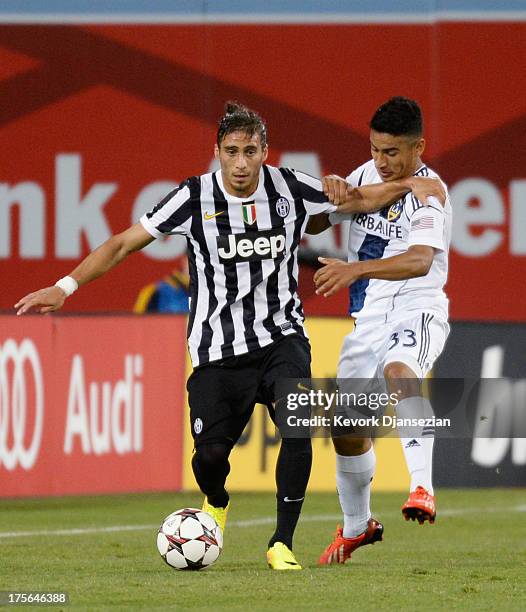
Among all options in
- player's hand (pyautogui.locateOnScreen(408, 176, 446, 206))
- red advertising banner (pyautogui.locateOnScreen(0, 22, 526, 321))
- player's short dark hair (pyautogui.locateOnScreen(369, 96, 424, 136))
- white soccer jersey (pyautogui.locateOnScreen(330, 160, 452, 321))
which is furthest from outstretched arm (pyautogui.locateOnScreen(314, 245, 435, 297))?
red advertising banner (pyautogui.locateOnScreen(0, 22, 526, 321))

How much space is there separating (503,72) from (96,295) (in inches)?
193

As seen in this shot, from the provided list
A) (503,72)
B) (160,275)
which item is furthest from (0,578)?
(503,72)

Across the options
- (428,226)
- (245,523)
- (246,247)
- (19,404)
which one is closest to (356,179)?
(428,226)

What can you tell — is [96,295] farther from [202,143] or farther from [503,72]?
[503,72]

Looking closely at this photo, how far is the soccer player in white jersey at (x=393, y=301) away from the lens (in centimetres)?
632

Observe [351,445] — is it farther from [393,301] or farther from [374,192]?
[374,192]

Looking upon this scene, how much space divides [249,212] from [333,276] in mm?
651


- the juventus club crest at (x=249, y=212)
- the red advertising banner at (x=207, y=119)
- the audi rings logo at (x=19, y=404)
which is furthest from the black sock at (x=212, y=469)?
the red advertising banner at (x=207, y=119)

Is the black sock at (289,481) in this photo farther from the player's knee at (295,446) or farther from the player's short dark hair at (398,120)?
the player's short dark hair at (398,120)

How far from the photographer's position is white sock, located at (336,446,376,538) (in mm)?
6918

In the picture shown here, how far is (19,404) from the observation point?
10008mm

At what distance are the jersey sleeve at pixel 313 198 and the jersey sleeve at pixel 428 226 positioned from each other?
15.2 inches

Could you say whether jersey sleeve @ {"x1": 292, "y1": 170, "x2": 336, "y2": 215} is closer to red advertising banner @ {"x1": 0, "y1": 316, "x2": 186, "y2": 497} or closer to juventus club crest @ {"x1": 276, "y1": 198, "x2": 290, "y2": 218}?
juventus club crest @ {"x1": 276, "y1": 198, "x2": 290, "y2": 218}

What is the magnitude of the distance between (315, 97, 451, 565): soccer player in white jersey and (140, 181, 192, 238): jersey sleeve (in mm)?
617
